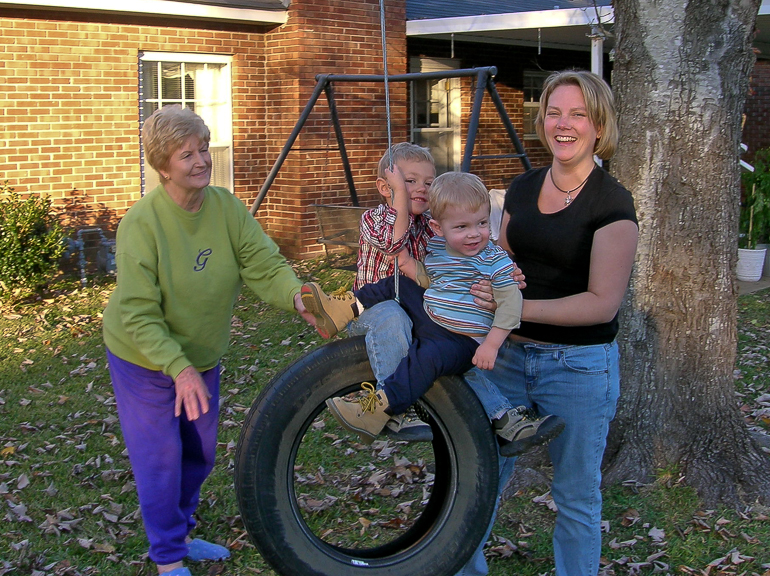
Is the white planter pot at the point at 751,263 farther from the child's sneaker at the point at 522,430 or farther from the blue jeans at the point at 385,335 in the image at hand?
the blue jeans at the point at 385,335

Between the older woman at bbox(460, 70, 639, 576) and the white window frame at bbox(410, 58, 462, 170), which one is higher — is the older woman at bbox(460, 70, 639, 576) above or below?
below

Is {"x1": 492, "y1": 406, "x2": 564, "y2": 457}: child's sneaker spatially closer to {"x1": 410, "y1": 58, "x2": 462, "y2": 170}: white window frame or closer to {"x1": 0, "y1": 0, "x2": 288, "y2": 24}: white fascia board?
{"x1": 0, "y1": 0, "x2": 288, "y2": 24}: white fascia board

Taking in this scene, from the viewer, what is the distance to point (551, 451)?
3135 mm

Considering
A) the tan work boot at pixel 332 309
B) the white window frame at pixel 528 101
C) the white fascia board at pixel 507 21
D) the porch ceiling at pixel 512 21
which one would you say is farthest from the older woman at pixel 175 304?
the white window frame at pixel 528 101

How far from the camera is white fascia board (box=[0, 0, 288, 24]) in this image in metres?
9.02

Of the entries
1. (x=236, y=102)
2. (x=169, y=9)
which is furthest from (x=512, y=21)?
(x=169, y=9)

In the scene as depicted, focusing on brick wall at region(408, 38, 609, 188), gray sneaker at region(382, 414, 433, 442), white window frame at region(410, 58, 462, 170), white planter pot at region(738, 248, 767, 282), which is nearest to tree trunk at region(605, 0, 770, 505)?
gray sneaker at region(382, 414, 433, 442)

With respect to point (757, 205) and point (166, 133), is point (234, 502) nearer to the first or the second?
point (166, 133)

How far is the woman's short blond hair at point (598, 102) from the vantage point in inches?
112

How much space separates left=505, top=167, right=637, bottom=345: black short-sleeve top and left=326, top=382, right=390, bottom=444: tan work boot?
0.62 meters

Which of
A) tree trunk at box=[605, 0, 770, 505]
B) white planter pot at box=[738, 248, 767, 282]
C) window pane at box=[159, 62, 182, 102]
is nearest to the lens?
tree trunk at box=[605, 0, 770, 505]

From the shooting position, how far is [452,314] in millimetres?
2836

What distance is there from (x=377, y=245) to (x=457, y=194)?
0.32m

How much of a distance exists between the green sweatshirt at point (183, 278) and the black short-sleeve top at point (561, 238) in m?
1.05
